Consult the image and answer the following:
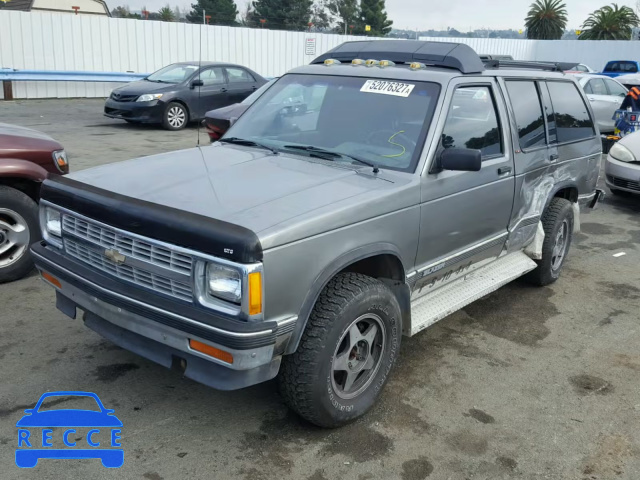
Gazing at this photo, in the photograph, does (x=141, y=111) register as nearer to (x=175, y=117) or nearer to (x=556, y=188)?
(x=175, y=117)

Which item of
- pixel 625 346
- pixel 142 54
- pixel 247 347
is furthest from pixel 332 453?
pixel 142 54

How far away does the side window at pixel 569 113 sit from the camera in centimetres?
554

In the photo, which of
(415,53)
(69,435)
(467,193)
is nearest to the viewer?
(69,435)

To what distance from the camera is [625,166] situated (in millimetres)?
8906

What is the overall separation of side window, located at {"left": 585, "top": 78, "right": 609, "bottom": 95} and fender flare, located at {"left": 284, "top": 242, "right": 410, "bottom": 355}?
14.7 metres

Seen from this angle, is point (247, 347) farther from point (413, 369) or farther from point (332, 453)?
point (413, 369)

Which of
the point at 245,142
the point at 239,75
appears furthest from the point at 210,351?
the point at 239,75

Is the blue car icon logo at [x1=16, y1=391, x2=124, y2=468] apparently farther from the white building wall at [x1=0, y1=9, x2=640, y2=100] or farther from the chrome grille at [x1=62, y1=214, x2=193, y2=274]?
the white building wall at [x1=0, y1=9, x2=640, y2=100]

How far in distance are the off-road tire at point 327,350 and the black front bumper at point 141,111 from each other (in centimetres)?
1196

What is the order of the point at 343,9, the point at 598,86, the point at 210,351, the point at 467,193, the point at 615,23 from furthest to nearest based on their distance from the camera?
the point at 343,9 → the point at 615,23 → the point at 598,86 → the point at 467,193 → the point at 210,351

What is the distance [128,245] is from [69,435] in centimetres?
106

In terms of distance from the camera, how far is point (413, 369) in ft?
13.8

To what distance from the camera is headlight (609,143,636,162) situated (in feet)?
29.3

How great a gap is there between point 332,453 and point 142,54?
2122cm
